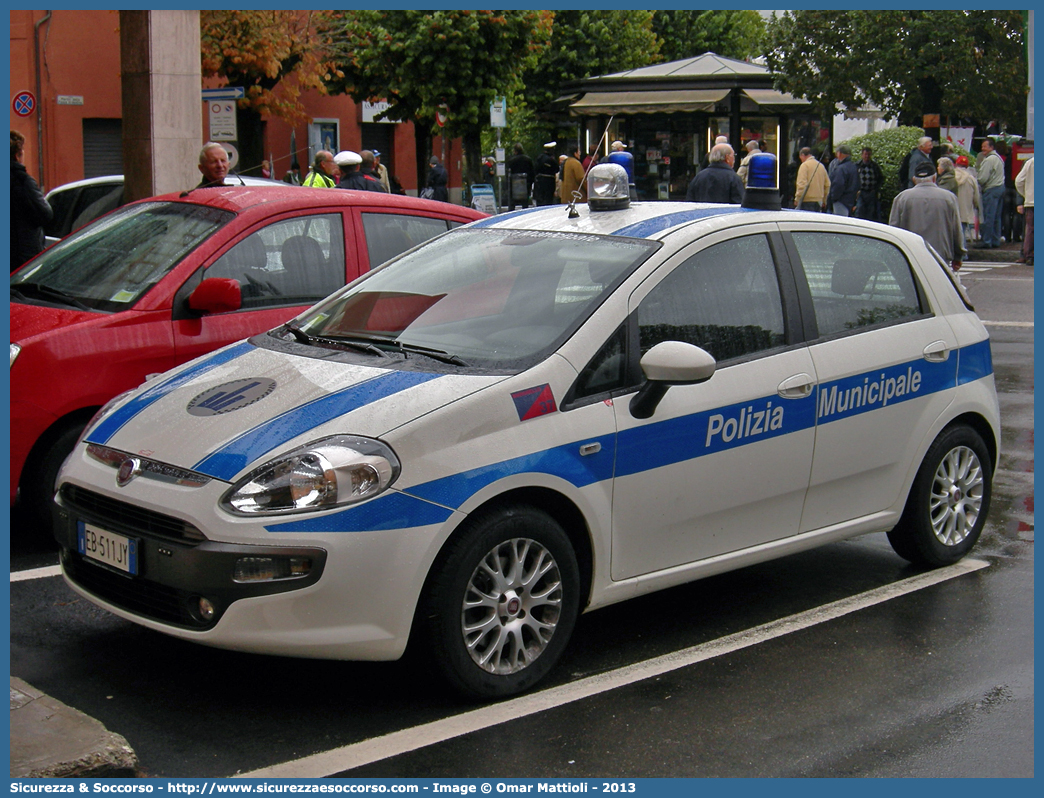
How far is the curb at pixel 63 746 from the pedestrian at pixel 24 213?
265 inches

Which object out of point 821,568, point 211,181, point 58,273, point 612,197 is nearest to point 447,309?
point 612,197

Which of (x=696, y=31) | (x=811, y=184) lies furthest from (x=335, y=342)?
(x=696, y=31)

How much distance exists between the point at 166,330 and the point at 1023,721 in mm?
4124

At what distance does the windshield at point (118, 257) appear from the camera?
6375 millimetres

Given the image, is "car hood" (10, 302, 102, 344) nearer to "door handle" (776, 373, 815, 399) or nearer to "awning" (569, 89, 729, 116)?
"door handle" (776, 373, 815, 399)

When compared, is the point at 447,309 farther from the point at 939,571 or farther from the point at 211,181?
the point at 211,181

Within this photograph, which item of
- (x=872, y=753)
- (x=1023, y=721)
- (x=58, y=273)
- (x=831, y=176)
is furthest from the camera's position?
(x=831, y=176)

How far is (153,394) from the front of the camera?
475 centimetres

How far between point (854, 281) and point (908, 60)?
2074 cm

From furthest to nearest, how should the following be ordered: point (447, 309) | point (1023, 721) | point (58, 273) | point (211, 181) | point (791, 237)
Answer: point (211, 181) → point (58, 273) → point (791, 237) → point (447, 309) → point (1023, 721)

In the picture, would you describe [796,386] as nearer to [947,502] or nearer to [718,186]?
[947,502]

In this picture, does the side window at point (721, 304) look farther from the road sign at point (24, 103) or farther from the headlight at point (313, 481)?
the road sign at point (24, 103)

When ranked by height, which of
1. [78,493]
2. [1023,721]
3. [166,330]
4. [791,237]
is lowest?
[1023,721]

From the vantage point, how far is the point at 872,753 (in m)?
4.00
